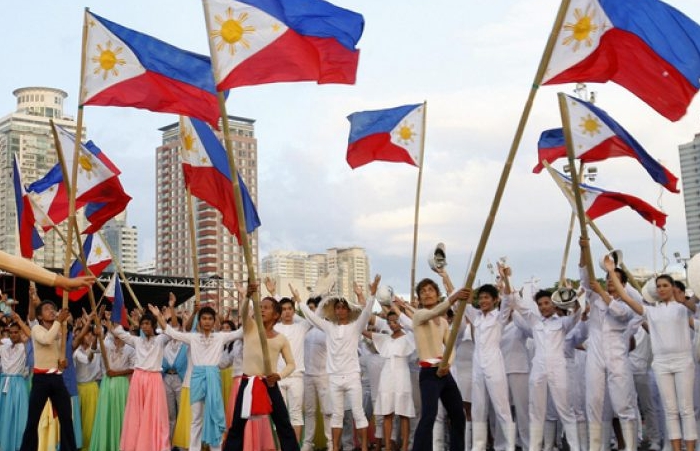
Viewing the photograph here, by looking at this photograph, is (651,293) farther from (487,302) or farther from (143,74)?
(143,74)

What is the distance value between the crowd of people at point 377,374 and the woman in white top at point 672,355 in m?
0.02

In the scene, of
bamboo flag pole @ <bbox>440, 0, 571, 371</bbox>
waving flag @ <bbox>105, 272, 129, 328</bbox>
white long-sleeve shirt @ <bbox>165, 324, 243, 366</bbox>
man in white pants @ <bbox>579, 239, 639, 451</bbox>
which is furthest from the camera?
waving flag @ <bbox>105, 272, 129, 328</bbox>

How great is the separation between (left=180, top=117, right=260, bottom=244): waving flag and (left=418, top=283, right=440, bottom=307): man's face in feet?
9.06

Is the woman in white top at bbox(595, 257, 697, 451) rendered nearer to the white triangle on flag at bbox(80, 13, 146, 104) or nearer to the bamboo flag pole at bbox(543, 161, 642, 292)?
the bamboo flag pole at bbox(543, 161, 642, 292)

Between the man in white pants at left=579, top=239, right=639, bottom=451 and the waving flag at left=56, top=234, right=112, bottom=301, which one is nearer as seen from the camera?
the man in white pants at left=579, top=239, right=639, bottom=451

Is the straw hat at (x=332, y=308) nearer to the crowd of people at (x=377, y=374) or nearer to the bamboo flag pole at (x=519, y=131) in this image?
the crowd of people at (x=377, y=374)

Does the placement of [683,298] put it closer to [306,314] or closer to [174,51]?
[306,314]

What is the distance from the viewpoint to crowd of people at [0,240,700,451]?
32.3ft

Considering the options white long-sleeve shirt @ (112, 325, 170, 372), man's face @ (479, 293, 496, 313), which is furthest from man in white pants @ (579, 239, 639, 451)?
white long-sleeve shirt @ (112, 325, 170, 372)

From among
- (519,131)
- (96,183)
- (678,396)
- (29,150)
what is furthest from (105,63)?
(29,150)

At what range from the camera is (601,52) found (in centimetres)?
886

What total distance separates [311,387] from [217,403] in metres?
1.47

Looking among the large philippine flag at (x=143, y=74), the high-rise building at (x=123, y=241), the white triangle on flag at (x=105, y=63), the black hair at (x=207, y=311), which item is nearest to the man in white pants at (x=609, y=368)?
the black hair at (x=207, y=311)

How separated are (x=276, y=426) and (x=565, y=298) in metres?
3.73
